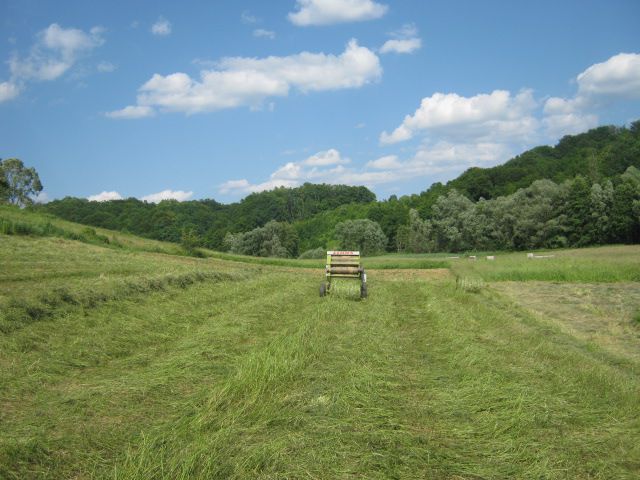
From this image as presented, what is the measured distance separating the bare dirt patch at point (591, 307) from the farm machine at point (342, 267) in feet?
19.8

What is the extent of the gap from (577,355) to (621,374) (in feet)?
3.38

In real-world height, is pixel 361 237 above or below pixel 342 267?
above

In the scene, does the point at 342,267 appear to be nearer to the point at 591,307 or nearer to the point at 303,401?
the point at 591,307

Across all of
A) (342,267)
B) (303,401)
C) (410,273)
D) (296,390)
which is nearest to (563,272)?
(410,273)

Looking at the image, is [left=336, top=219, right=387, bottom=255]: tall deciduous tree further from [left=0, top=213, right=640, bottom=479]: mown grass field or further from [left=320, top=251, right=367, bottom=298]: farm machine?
[left=0, top=213, right=640, bottom=479]: mown grass field

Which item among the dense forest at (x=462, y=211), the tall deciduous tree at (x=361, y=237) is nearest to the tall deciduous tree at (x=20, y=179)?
the dense forest at (x=462, y=211)

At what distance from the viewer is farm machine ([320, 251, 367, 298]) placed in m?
16.5

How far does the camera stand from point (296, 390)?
6.12m

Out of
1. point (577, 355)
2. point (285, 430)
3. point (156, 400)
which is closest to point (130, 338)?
point (156, 400)

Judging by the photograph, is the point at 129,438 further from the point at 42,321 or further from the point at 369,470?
the point at 42,321

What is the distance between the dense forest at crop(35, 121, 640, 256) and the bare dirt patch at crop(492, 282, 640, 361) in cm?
2530

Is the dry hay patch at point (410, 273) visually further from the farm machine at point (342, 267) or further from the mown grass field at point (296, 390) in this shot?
the mown grass field at point (296, 390)

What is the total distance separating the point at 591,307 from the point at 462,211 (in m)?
65.0

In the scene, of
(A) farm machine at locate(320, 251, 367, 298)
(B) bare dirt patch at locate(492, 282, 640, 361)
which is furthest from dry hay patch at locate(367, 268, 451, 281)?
(A) farm machine at locate(320, 251, 367, 298)
